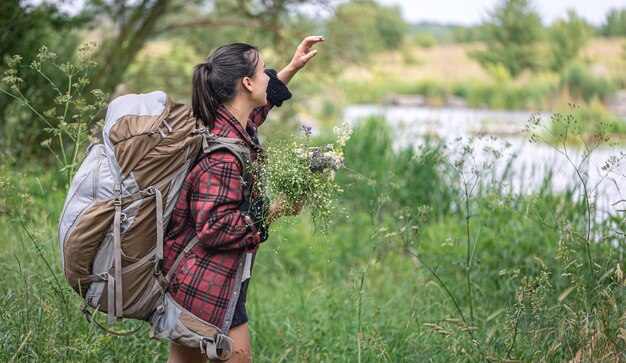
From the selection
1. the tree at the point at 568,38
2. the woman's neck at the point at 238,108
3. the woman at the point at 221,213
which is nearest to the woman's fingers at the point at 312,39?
the woman at the point at 221,213

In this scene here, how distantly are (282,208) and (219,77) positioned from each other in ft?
1.81

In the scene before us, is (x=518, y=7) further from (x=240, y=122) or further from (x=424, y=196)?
(x=240, y=122)

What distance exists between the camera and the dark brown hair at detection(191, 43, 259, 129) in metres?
2.92

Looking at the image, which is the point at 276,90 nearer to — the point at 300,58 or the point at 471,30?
the point at 300,58

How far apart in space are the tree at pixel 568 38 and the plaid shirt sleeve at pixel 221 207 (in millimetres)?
41786

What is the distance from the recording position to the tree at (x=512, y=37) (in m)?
44.7

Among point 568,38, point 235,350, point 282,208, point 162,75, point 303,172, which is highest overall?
point 568,38

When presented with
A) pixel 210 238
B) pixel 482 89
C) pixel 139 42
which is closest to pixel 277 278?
pixel 210 238

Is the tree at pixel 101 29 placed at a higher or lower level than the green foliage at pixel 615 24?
lower

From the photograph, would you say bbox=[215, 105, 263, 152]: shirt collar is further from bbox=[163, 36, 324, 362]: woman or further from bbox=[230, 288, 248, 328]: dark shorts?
bbox=[230, 288, 248, 328]: dark shorts

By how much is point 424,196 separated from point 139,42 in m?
4.38

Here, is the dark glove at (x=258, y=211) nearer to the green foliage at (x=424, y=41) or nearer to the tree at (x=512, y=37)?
the tree at (x=512, y=37)

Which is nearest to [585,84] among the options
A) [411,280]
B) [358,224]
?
[358,224]

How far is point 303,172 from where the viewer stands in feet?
9.07
